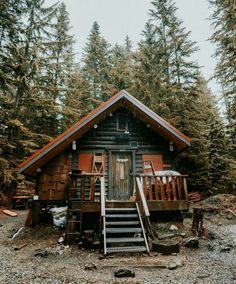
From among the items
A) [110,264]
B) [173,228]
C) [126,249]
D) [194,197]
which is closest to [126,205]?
[173,228]

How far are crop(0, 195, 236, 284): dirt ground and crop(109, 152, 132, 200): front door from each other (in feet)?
8.91

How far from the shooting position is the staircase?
6582 millimetres

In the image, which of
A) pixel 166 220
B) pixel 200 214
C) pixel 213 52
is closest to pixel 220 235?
pixel 200 214

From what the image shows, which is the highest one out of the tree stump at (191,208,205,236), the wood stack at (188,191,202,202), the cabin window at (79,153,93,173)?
the cabin window at (79,153,93,173)

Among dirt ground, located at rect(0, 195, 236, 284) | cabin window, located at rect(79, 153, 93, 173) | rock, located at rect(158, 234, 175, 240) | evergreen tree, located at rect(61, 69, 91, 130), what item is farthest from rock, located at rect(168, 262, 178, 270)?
evergreen tree, located at rect(61, 69, 91, 130)

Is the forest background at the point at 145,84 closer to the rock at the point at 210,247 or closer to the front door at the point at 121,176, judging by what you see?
the front door at the point at 121,176

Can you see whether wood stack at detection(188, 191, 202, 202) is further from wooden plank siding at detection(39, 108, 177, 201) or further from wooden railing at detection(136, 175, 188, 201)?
wooden railing at detection(136, 175, 188, 201)

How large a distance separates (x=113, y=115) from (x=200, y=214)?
6.06 m

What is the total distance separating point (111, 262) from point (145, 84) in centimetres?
1614

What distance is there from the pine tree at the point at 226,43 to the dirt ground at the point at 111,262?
7843mm

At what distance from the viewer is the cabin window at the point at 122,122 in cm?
1168

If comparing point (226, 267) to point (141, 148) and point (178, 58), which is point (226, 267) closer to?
point (141, 148)

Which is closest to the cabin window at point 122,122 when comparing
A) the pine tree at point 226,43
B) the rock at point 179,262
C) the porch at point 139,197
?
the porch at point 139,197

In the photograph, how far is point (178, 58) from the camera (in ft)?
62.7
